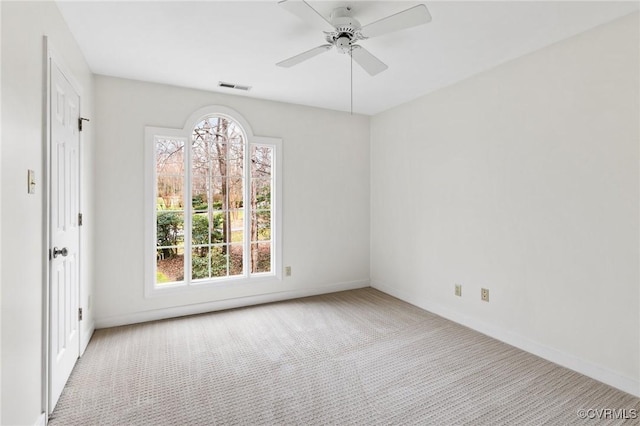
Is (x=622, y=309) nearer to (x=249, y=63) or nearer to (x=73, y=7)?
(x=249, y=63)

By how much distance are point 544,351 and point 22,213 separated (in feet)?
11.9

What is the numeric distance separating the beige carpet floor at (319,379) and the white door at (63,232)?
0.24 metres

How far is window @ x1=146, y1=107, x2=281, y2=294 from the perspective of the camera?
11.7 feet

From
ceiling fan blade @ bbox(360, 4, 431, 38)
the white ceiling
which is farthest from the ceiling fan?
the white ceiling

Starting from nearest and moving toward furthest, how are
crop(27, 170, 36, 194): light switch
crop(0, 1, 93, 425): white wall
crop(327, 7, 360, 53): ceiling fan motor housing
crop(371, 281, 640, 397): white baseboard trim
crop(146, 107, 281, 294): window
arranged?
1. crop(0, 1, 93, 425): white wall
2. crop(27, 170, 36, 194): light switch
3. crop(327, 7, 360, 53): ceiling fan motor housing
4. crop(371, 281, 640, 397): white baseboard trim
5. crop(146, 107, 281, 294): window

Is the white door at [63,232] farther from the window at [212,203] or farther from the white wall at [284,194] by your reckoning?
the window at [212,203]

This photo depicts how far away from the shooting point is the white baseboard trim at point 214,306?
Result: 3297mm

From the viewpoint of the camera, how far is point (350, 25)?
2.09m

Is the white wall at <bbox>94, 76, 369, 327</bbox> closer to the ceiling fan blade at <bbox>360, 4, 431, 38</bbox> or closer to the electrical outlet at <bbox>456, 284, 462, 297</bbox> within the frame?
the electrical outlet at <bbox>456, 284, 462, 297</bbox>

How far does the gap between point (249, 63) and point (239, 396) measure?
2669 mm

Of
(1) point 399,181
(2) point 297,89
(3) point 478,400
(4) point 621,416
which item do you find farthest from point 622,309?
(2) point 297,89

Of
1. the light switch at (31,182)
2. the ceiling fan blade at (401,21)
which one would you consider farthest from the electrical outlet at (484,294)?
the light switch at (31,182)

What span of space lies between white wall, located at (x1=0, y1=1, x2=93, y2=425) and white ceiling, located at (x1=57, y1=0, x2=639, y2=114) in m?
0.58

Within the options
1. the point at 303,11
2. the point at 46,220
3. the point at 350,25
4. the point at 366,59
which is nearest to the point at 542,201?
the point at 366,59
